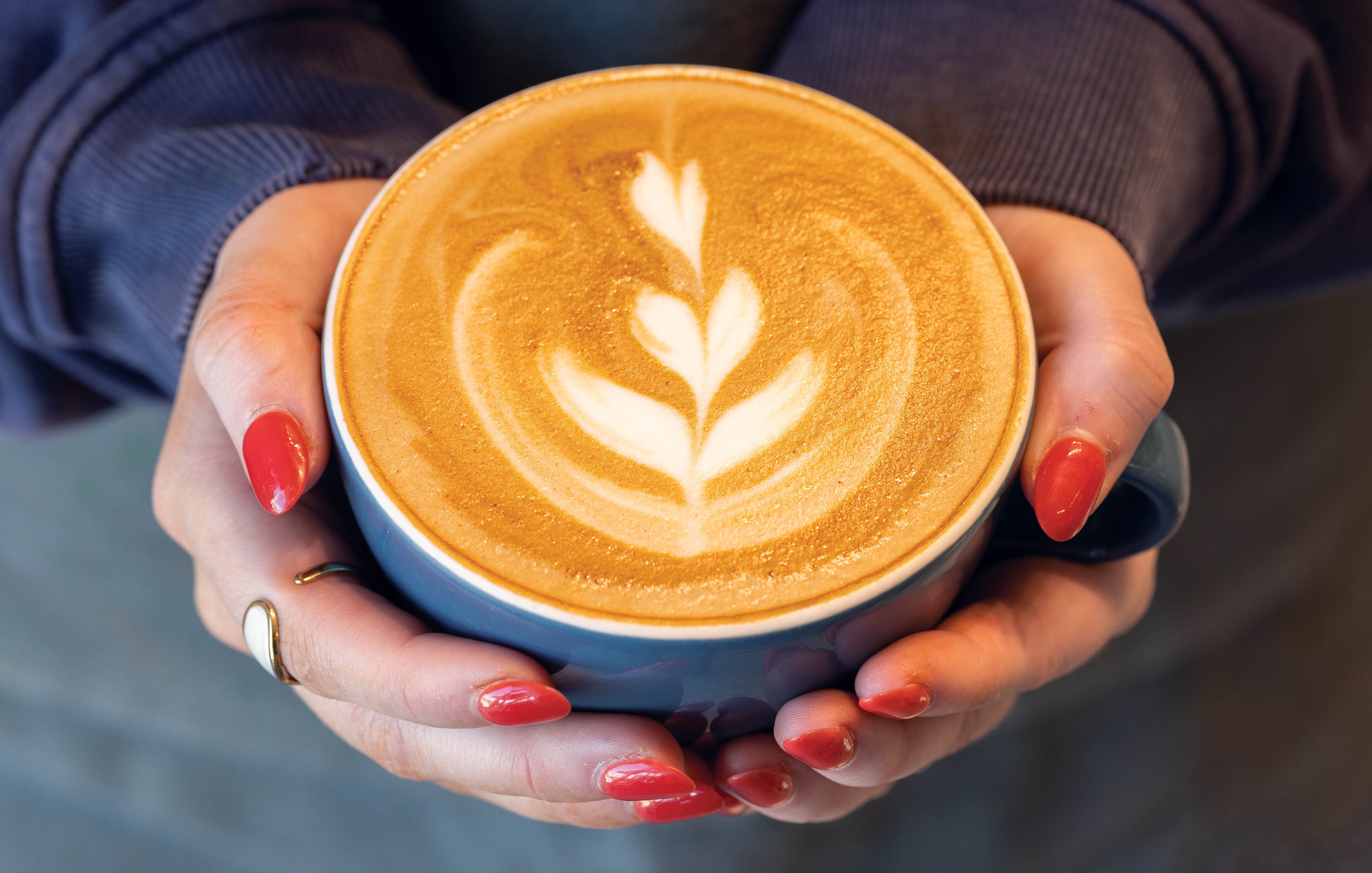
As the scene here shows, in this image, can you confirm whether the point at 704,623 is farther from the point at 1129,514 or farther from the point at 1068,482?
the point at 1129,514

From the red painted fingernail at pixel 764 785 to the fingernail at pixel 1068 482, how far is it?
0.25 metres

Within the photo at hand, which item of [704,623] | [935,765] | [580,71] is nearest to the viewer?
[704,623]

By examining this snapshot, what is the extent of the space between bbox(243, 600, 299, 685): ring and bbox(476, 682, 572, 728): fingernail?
0.62 feet

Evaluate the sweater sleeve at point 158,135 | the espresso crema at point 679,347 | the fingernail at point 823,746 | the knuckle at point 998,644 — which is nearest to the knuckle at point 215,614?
the sweater sleeve at point 158,135

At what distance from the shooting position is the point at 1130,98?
0.89 meters

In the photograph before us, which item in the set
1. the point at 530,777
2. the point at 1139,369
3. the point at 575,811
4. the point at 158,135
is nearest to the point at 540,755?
the point at 530,777

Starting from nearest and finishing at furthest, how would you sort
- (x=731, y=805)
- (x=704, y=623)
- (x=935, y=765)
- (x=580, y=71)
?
(x=704, y=623), (x=731, y=805), (x=580, y=71), (x=935, y=765)

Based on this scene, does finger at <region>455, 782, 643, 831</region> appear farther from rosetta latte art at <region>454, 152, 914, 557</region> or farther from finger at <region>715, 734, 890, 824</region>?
rosetta latte art at <region>454, 152, 914, 557</region>

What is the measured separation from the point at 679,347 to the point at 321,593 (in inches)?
11.3

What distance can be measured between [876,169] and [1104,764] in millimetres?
1057

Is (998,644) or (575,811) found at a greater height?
(998,644)

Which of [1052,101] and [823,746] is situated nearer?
[823,746]

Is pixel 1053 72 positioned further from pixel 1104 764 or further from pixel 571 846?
pixel 571 846

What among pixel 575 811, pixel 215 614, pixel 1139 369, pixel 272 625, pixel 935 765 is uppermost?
pixel 1139 369
